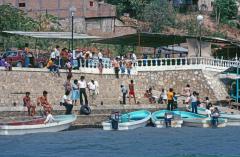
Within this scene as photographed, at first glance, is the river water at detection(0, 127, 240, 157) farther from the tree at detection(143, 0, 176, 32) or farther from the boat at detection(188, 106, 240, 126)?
the tree at detection(143, 0, 176, 32)

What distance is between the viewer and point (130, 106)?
4516 cm

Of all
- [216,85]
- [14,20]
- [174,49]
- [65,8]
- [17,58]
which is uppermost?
[65,8]

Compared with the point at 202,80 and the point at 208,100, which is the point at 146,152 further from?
the point at 202,80

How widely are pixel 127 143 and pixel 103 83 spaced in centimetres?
1343

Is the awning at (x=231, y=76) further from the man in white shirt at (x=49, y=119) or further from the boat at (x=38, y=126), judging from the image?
the man in white shirt at (x=49, y=119)

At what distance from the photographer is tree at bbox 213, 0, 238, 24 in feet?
279

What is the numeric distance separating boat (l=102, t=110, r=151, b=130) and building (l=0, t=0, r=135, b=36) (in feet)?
98.7

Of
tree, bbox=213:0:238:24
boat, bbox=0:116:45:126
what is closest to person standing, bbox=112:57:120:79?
boat, bbox=0:116:45:126

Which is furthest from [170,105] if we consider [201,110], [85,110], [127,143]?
[127,143]

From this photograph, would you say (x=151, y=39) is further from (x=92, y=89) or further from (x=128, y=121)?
(x=128, y=121)

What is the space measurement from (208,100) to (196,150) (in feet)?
48.4

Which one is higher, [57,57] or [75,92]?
[57,57]

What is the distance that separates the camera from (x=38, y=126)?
3847 centimetres

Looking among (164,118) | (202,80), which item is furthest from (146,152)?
(202,80)
